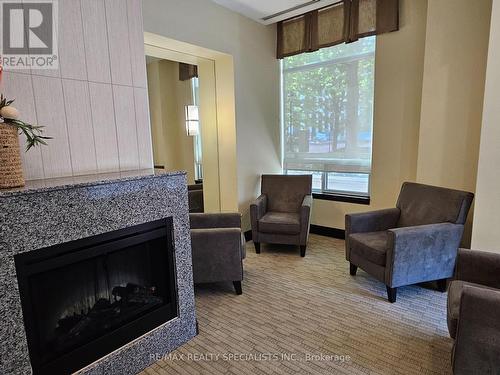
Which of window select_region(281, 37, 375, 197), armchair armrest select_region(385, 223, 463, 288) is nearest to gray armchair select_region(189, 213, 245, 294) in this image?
armchair armrest select_region(385, 223, 463, 288)

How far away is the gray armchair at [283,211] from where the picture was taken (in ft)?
11.3

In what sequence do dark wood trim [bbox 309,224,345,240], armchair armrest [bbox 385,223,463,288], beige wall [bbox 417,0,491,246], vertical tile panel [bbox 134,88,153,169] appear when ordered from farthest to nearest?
dark wood trim [bbox 309,224,345,240], beige wall [bbox 417,0,491,246], armchair armrest [bbox 385,223,463,288], vertical tile panel [bbox 134,88,153,169]

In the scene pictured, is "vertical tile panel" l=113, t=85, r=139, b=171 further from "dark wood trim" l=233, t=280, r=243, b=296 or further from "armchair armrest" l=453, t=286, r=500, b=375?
"armchair armrest" l=453, t=286, r=500, b=375

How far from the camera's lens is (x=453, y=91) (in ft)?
9.11

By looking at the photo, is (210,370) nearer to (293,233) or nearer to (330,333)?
(330,333)

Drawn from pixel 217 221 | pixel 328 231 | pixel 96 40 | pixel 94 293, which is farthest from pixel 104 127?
pixel 328 231

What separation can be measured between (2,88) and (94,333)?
1412 mm

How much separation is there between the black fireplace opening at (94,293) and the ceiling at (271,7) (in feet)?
8.89

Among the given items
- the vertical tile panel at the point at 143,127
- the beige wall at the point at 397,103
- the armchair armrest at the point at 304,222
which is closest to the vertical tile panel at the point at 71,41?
the vertical tile panel at the point at 143,127

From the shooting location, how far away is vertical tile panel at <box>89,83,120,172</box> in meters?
1.84

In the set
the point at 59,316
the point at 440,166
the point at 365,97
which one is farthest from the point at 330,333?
the point at 365,97

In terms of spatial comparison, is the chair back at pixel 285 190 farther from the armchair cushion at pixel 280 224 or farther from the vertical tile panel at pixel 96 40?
the vertical tile panel at pixel 96 40

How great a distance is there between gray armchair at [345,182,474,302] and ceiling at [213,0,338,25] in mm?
2441

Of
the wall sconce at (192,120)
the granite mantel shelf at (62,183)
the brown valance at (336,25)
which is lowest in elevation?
the granite mantel shelf at (62,183)
